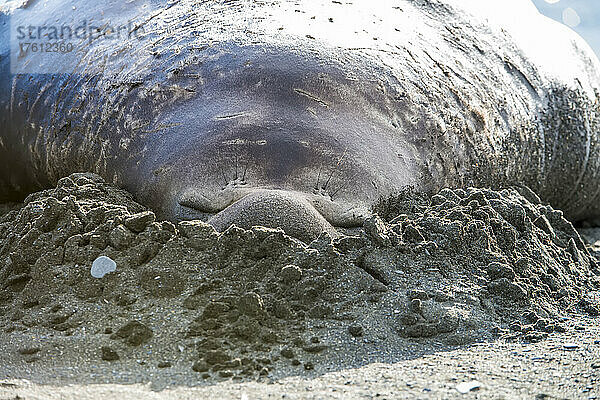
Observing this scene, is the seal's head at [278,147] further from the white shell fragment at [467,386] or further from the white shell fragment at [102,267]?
the white shell fragment at [467,386]

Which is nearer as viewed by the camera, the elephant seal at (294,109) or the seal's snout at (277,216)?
the seal's snout at (277,216)

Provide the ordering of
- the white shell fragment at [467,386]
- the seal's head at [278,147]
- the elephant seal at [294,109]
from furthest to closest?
1. the elephant seal at [294,109]
2. the seal's head at [278,147]
3. the white shell fragment at [467,386]

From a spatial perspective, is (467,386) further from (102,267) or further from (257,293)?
(102,267)

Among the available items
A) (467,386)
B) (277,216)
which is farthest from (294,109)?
(467,386)

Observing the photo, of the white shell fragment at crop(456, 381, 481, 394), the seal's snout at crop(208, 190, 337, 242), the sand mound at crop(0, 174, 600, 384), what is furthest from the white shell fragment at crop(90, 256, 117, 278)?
the white shell fragment at crop(456, 381, 481, 394)

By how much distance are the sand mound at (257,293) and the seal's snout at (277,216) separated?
9cm

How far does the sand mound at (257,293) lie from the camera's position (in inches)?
54.5

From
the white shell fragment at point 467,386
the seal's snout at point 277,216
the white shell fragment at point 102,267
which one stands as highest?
the white shell fragment at point 467,386

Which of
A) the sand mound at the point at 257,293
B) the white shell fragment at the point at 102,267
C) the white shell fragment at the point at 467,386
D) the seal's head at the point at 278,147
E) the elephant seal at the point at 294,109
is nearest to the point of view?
the white shell fragment at the point at 467,386

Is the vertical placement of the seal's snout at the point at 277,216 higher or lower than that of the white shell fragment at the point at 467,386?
lower

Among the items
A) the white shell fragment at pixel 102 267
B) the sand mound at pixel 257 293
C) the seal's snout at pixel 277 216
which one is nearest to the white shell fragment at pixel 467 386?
the sand mound at pixel 257 293

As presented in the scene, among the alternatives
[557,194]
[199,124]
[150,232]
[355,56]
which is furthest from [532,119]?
[150,232]

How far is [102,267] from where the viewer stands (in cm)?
157

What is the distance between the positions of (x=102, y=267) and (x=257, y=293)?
35cm
